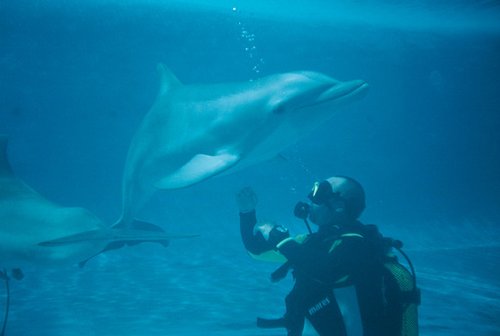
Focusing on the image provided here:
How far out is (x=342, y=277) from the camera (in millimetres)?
3408

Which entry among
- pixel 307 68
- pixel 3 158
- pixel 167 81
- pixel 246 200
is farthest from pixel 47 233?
pixel 307 68

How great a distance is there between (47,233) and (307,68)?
74.5ft

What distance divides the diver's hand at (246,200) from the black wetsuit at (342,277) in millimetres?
811

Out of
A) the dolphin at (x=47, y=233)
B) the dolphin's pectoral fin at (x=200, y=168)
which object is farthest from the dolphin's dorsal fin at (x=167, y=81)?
the dolphin at (x=47, y=233)

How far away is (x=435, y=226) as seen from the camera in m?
19.2

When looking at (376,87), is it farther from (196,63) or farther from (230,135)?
(230,135)

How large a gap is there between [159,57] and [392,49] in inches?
595

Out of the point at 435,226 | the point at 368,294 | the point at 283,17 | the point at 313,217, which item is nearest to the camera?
the point at 368,294

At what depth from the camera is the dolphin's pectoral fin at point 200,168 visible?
5.31m

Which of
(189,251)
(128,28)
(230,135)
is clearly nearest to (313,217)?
(230,135)

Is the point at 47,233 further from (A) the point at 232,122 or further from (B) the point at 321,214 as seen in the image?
(B) the point at 321,214

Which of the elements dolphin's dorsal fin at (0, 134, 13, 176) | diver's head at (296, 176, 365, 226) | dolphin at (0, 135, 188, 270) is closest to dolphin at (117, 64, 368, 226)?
dolphin at (0, 135, 188, 270)

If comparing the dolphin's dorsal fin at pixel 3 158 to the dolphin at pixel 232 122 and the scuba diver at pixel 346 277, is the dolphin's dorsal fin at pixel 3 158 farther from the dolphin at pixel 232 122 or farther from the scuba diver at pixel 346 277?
the scuba diver at pixel 346 277

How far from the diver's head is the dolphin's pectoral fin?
5.57 ft
